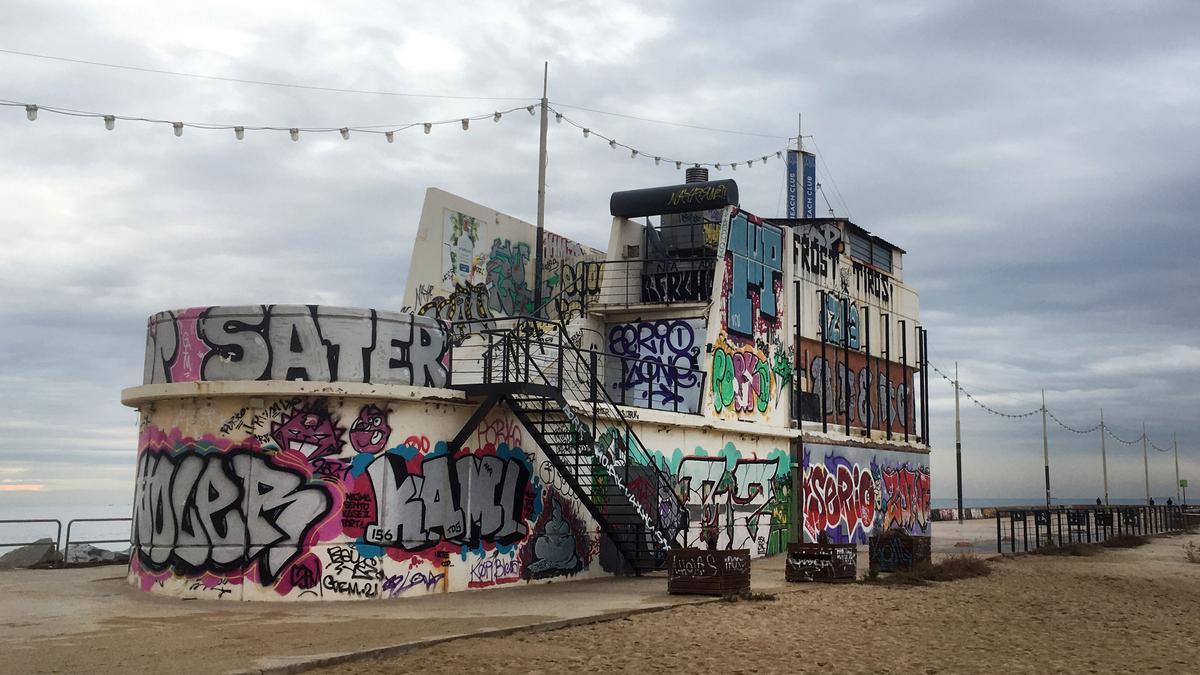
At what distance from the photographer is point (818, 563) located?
22453 mm

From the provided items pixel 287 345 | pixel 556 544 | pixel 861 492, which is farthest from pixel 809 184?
pixel 287 345

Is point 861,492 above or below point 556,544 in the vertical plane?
above

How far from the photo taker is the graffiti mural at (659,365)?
28375mm

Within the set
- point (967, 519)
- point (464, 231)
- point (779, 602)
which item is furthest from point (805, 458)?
point (967, 519)

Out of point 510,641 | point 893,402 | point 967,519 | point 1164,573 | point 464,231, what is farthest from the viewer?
point 967,519

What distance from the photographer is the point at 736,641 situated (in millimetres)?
14320

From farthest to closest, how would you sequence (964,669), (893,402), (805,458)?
(893,402) → (805,458) → (964,669)

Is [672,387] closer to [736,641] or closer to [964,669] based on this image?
[736,641]

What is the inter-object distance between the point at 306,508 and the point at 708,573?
687 cm

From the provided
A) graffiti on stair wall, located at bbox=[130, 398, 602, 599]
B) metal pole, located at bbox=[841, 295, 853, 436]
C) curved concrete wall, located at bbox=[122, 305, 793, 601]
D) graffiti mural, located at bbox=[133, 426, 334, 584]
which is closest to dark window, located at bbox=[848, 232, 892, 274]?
metal pole, located at bbox=[841, 295, 853, 436]

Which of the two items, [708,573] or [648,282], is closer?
[708,573]

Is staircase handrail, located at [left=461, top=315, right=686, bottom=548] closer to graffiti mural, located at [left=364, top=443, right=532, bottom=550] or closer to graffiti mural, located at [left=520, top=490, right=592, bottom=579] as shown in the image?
graffiti mural, located at [left=520, top=490, right=592, bottom=579]

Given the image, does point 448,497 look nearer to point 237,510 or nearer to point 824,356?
point 237,510

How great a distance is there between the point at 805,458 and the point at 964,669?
66.3 feet
